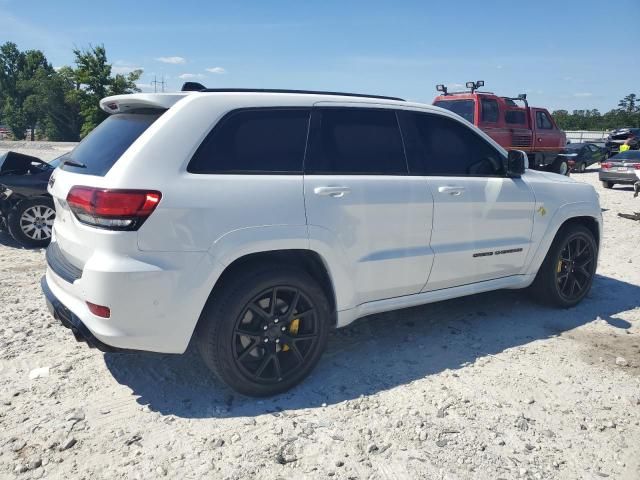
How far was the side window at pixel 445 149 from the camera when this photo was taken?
3.88 m

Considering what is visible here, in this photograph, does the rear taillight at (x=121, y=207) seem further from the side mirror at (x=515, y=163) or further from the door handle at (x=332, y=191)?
the side mirror at (x=515, y=163)

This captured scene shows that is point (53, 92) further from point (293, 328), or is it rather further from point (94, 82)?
point (293, 328)

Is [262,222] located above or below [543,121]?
below

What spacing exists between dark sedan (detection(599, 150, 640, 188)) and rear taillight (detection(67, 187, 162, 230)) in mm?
16669

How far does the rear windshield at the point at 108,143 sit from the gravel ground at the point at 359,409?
4.21 ft

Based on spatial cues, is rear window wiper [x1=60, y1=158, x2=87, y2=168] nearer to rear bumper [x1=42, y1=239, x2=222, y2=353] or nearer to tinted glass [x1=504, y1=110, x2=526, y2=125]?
rear bumper [x1=42, y1=239, x2=222, y2=353]

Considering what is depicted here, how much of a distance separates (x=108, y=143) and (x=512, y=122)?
13.5 m

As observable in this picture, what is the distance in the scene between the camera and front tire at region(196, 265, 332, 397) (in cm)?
304

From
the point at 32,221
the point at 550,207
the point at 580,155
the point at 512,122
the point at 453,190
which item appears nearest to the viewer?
the point at 453,190

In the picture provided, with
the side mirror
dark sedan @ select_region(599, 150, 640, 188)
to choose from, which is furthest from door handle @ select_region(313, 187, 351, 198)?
dark sedan @ select_region(599, 150, 640, 188)

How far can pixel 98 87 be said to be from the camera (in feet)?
141

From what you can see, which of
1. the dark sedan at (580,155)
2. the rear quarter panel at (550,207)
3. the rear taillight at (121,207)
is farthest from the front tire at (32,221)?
the dark sedan at (580,155)

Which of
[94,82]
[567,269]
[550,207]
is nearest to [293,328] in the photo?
[550,207]

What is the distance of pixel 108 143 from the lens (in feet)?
10.3
